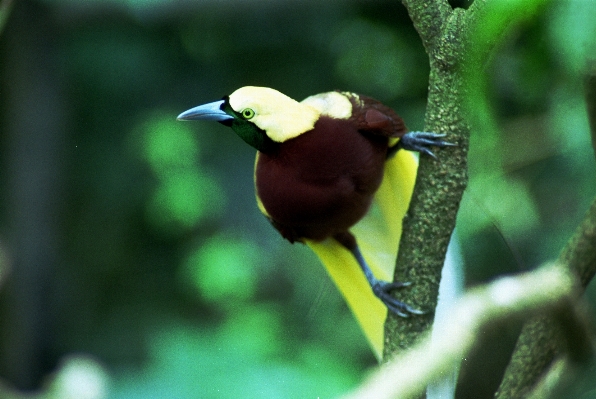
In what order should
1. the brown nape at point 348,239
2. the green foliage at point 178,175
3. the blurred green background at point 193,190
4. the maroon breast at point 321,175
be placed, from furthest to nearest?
the green foliage at point 178,175
the brown nape at point 348,239
the maroon breast at point 321,175
the blurred green background at point 193,190

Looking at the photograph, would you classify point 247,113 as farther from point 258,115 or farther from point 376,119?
point 376,119

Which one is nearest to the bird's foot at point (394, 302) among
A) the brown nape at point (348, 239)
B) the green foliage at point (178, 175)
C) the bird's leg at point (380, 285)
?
the bird's leg at point (380, 285)

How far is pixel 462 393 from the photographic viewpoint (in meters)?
0.45

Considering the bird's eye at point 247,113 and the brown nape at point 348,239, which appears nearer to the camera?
the bird's eye at point 247,113

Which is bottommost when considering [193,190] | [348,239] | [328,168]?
[193,190]

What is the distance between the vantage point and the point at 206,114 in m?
0.46

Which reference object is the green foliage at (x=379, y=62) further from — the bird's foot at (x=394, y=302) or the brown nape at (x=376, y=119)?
the bird's foot at (x=394, y=302)

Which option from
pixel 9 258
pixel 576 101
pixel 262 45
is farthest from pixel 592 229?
pixel 9 258

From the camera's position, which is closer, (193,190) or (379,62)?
(379,62)

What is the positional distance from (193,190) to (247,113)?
588 millimetres

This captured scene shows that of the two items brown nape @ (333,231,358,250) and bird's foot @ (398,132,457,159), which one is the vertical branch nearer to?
bird's foot @ (398,132,457,159)

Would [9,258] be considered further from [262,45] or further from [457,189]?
[457,189]

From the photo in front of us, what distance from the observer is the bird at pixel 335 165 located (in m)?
0.49

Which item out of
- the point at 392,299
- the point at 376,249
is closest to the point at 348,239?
the point at 376,249
